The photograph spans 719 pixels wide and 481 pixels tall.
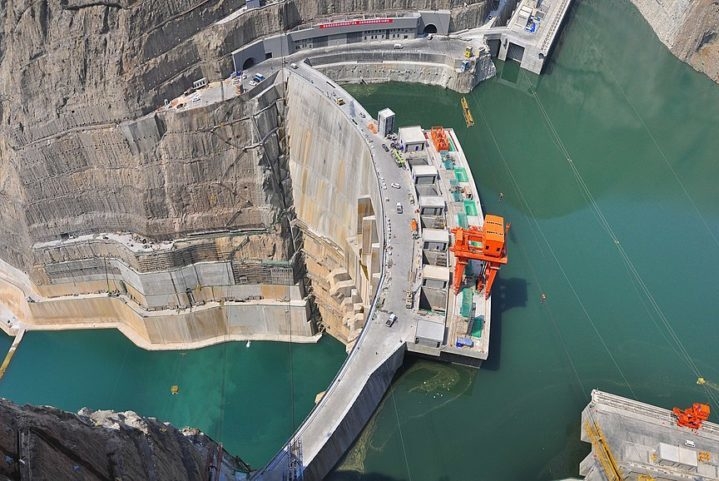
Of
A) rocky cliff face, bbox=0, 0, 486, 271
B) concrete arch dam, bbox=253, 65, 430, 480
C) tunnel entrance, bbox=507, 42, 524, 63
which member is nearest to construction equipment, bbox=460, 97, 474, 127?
tunnel entrance, bbox=507, 42, 524, 63

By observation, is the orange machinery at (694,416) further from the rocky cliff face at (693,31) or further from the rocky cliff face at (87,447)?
the rocky cliff face at (693,31)

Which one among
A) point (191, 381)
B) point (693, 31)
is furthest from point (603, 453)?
point (693, 31)

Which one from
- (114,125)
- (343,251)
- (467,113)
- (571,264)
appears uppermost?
(114,125)

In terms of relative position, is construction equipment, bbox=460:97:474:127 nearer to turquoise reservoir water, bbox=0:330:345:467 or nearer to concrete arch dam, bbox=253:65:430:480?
concrete arch dam, bbox=253:65:430:480

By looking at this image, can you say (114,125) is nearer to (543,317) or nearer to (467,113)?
(467,113)

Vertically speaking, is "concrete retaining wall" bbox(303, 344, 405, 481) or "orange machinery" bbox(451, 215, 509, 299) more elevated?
"orange machinery" bbox(451, 215, 509, 299)

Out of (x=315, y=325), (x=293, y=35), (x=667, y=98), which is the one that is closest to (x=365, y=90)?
(x=293, y=35)
